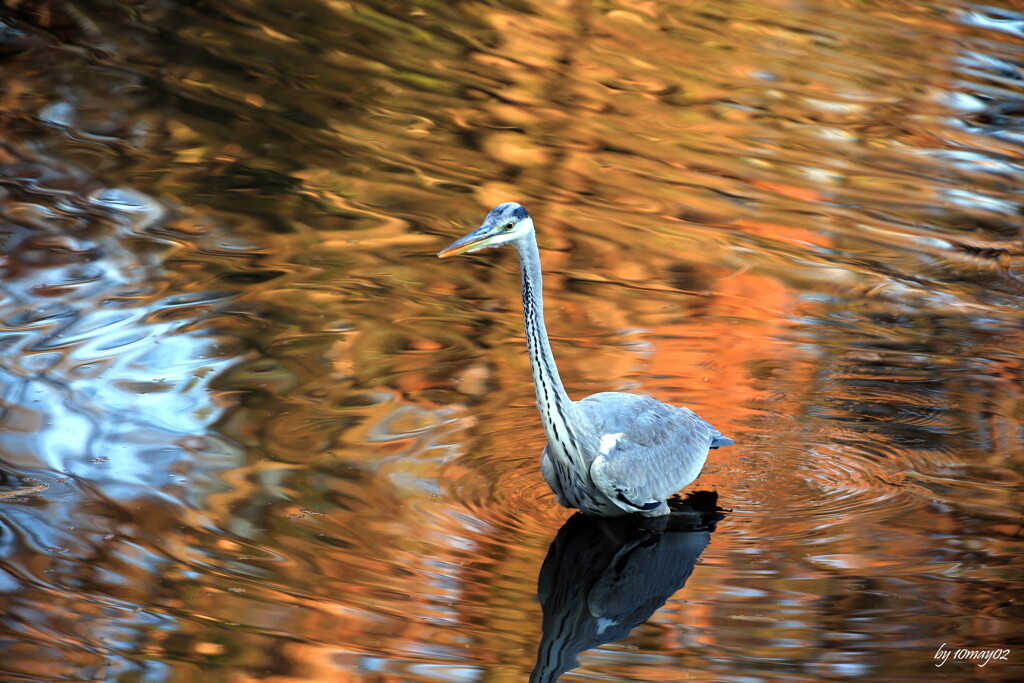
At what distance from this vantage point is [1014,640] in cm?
530

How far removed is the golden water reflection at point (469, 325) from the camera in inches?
202

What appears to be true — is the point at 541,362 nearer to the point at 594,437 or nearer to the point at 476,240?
the point at 594,437

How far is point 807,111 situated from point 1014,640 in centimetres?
807

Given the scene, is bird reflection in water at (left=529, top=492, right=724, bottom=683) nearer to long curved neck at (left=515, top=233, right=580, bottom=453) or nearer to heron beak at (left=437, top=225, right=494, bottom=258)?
long curved neck at (left=515, top=233, right=580, bottom=453)

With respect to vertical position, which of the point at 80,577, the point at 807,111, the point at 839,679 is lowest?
the point at 80,577

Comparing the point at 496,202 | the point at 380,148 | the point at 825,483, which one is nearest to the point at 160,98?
Answer: the point at 380,148

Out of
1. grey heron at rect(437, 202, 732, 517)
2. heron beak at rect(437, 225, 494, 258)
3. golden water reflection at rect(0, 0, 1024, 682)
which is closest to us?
golden water reflection at rect(0, 0, 1024, 682)

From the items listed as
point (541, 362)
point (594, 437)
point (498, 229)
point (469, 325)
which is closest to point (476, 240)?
point (498, 229)

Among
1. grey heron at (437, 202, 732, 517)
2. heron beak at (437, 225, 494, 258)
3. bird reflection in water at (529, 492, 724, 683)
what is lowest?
bird reflection in water at (529, 492, 724, 683)

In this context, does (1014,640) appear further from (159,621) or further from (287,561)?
(159,621)

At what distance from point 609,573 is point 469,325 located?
2.64 meters

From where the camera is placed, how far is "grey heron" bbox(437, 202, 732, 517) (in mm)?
5488

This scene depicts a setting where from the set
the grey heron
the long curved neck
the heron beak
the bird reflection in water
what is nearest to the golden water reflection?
the bird reflection in water

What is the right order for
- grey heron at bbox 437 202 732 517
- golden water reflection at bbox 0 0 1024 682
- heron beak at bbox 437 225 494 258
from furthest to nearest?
grey heron at bbox 437 202 732 517
heron beak at bbox 437 225 494 258
golden water reflection at bbox 0 0 1024 682
